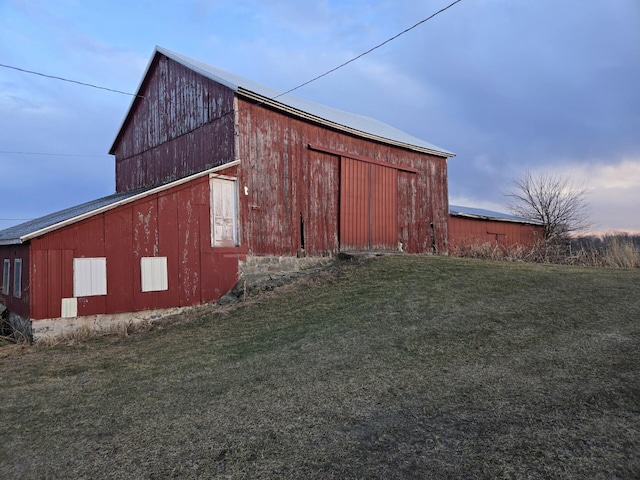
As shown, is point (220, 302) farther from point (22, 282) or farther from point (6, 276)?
point (6, 276)

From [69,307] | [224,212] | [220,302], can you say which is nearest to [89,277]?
[69,307]

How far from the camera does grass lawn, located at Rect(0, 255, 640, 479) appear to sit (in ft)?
10.8

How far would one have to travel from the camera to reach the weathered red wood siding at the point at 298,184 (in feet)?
41.1

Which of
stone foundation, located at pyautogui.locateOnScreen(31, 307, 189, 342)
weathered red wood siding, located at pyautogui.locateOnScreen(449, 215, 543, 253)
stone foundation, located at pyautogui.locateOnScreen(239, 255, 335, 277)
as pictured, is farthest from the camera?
weathered red wood siding, located at pyautogui.locateOnScreen(449, 215, 543, 253)

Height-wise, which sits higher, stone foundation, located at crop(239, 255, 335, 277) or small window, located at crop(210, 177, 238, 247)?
small window, located at crop(210, 177, 238, 247)

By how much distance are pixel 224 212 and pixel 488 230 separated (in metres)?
18.0

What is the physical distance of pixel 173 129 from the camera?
590 inches

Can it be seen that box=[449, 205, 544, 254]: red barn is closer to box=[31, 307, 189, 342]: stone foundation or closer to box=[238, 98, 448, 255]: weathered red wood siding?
box=[238, 98, 448, 255]: weathered red wood siding

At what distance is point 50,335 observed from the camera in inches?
352

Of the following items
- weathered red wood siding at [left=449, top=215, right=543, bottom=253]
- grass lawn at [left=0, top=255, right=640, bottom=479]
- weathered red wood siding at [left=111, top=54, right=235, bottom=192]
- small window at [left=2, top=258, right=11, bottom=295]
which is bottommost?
grass lawn at [left=0, top=255, right=640, bottom=479]

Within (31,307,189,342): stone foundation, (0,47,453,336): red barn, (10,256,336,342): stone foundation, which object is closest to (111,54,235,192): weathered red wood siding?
(0,47,453,336): red barn

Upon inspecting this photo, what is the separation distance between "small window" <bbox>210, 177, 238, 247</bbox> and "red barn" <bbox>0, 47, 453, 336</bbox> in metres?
0.03

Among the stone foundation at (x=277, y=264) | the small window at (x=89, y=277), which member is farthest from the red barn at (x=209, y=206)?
the stone foundation at (x=277, y=264)

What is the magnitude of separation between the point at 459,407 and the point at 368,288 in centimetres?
639
